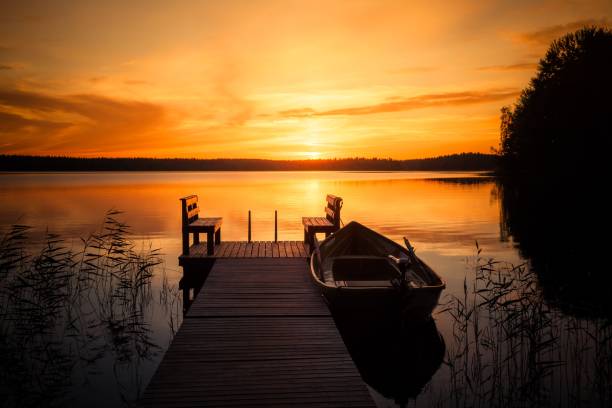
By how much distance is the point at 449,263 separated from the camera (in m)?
17.1

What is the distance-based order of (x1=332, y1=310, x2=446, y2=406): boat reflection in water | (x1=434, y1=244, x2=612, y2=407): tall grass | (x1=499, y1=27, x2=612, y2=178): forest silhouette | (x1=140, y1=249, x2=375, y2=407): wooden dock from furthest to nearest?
1. (x1=499, y1=27, x2=612, y2=178): forest silhouette
2. (x1=332, y1=310, x2=446, y2=406): boat reflection in water
3. (x1=434, y1=244, x2=612, y2=407): tall grass
4. (x1=140, y1=249, x2=375, y2=407): wooden dock

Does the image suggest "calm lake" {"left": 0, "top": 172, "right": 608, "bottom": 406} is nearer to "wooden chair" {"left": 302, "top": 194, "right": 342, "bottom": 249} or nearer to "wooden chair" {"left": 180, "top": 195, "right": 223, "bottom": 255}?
"wooden chair" {"left": 180, "top": 195, "right": 223, "bottom": 255}

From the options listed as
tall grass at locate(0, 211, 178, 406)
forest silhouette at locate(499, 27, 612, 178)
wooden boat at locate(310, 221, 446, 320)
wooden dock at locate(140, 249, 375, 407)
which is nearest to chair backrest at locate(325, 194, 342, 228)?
wooden boat at locate(310, 221, 446, 320)

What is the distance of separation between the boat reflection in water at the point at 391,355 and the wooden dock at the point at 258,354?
40.2 inches

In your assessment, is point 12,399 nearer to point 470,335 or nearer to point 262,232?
point 470,335

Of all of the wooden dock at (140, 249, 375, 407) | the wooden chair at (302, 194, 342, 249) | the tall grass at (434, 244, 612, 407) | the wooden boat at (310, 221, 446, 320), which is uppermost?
the wooden chair at (302, 194, 342, 249)

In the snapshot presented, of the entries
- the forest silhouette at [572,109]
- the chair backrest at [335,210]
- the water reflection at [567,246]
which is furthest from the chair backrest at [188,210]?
the forest silhouette at [572,109]

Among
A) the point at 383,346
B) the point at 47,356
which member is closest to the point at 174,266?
the point at 47,356

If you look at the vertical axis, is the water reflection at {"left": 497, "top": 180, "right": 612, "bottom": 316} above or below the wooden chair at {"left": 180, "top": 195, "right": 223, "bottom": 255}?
below

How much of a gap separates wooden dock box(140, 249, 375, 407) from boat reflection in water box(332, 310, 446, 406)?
1.02 m

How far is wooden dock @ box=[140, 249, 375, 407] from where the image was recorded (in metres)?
4.84

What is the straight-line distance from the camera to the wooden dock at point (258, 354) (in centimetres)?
484

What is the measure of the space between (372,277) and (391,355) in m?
1.96

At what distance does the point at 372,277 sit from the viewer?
9.78 m
